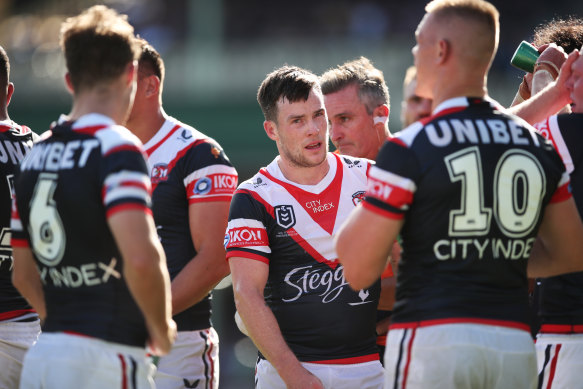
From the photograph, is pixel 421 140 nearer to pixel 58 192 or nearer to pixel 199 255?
pixel 58 192

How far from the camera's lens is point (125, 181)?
9.55 feet

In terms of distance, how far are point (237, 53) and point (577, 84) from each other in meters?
13.7

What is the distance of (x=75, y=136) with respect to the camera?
3098mm

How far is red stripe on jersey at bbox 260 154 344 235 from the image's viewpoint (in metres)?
4.23

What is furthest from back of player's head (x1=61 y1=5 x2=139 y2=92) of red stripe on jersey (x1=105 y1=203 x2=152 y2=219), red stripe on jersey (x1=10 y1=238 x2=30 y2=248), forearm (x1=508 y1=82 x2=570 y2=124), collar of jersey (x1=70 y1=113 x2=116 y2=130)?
forearm (x1=508 y1=82 x2=570 y2=124)

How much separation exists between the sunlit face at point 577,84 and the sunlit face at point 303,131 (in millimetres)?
1255

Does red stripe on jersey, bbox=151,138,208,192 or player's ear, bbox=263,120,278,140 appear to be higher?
player's ear, bbox=263,120,278,140

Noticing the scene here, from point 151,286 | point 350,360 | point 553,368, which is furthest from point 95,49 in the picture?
point 553,368

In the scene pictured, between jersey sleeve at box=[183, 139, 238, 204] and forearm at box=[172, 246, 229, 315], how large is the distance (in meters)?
0.29

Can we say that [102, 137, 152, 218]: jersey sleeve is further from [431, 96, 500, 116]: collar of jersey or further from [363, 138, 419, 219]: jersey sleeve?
[431, 96, 500, 116]: collar of jersey

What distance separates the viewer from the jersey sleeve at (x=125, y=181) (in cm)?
289

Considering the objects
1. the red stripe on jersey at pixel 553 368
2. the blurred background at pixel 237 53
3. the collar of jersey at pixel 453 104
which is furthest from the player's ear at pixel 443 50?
the blurred background at pixel 237 53

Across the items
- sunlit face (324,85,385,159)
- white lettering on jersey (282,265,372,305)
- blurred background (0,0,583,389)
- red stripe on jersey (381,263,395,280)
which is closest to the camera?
white lettering on jersey (282,265,372,305)

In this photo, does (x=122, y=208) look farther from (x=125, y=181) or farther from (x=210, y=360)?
(x=210, y=360)
